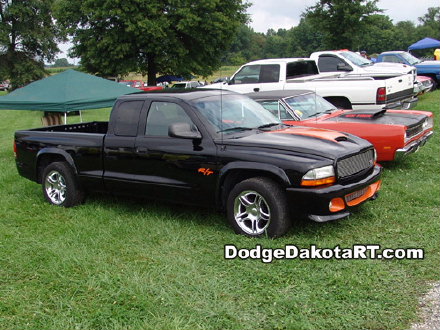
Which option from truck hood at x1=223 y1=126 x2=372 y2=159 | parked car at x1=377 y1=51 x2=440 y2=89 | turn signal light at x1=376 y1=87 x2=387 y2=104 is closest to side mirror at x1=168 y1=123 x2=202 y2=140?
truck hood at x1=223 y1=126 x2=372 y2=159

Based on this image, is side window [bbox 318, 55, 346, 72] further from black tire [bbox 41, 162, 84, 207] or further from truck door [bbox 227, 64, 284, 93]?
black tire [bbox 41, 162, 84, 207]

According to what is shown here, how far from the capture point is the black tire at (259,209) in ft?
16.0

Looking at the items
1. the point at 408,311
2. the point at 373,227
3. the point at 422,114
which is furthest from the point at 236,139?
the point at 422,114

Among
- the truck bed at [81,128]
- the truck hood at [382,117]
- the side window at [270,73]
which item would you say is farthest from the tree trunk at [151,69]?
the truck hood at [382,117]

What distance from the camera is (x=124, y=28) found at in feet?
94.9

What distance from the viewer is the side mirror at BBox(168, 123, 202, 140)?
17.4 ft

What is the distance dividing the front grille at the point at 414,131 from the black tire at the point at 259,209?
3.28 meters

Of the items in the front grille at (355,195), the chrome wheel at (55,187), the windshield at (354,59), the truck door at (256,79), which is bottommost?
the chrome wheel at (55,187)

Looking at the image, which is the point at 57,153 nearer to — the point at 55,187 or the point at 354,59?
the point at 55,187

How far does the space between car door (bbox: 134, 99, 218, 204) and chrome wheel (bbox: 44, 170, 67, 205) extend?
5.13ft

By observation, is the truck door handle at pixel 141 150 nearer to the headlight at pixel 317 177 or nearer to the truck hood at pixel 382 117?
the headlight at pixel 317 177

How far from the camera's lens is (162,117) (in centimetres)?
590

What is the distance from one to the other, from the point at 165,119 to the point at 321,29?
2689 centimetres

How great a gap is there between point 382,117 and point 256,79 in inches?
193
